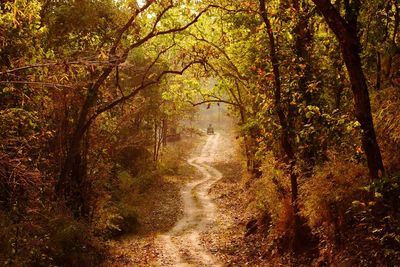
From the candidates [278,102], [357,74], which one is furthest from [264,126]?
[357,74]

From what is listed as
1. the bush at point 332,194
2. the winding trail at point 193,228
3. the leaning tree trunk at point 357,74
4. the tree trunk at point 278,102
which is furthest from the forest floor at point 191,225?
the leaning tree trunk at point 357,74

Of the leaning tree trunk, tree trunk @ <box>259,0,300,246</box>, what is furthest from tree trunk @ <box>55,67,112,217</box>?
the leaning tree trunk

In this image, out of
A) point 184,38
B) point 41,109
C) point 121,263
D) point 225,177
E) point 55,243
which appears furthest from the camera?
point 225,177

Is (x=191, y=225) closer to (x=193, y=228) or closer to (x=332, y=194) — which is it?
(x=193, y=228)

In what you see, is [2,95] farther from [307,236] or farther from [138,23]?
[307,236]

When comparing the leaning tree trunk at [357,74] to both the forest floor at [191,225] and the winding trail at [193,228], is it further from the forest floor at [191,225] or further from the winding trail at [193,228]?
the winding trail at [193,228]

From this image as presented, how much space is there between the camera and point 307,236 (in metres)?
11.8

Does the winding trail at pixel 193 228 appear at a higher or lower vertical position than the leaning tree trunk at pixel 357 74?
lower

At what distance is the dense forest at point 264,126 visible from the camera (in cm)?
746

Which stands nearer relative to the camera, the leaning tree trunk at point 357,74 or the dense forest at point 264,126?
the leaning tree trunk at point 357,74

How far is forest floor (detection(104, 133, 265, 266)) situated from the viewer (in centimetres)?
1575

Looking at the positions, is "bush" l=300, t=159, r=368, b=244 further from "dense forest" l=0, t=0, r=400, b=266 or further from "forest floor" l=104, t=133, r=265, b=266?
"forest floor" l=104, t=133, r=265, b=266

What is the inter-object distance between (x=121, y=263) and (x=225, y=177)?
2314 centimetres

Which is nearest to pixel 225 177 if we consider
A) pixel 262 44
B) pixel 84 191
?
pixel 84 191
